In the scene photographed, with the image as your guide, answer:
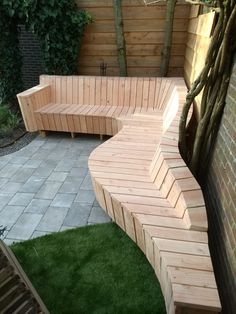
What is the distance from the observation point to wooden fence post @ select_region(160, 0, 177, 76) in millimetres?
4926

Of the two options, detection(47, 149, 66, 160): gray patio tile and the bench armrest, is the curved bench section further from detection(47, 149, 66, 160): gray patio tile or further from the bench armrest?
the bench armrest

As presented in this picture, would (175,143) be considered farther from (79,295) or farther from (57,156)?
(57,156)

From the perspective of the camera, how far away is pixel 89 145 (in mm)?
4773

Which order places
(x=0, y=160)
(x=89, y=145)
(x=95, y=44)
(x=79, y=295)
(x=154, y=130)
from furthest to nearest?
(x=95, y=44)
(x=89, y=145)
(x=0, y=160)
(x=154, y=130)
(x=79, y=295)

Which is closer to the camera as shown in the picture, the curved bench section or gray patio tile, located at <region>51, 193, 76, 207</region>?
the curved bench section

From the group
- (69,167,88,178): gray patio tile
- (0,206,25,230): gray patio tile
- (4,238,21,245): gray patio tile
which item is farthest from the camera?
(69,167,88,178): gray patio tile

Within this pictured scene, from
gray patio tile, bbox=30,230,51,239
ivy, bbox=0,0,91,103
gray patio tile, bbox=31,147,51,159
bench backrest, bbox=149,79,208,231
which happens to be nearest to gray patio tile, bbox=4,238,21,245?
gray patio tile, bbox=30,230,51,239

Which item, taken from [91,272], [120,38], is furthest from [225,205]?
[120,38]

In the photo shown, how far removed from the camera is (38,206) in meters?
3.25

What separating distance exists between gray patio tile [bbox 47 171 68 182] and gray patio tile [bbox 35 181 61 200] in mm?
79

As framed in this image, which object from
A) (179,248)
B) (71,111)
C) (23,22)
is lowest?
(71,111)

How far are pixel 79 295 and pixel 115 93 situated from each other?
12.0ft

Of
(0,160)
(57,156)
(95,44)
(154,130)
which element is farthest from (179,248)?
(95,44)

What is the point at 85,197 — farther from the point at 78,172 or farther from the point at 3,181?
the point at 3,181
